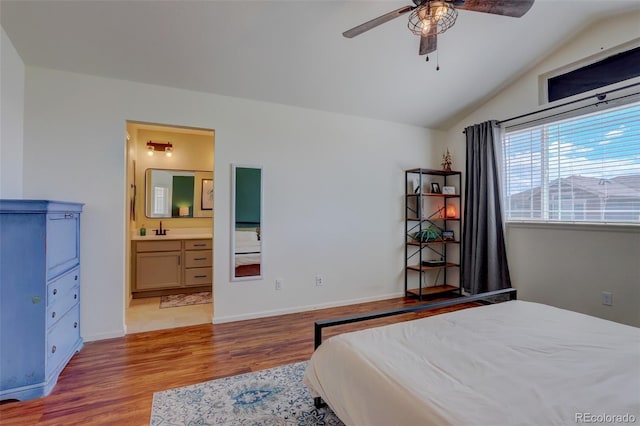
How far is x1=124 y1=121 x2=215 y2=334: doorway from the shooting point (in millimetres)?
4152

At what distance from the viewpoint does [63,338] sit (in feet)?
7.63

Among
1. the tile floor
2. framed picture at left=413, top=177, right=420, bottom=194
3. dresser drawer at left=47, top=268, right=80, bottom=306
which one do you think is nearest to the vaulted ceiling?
framed picture at left=413, top=177, right=420, bottom=194

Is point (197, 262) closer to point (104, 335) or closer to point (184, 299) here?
point (184, 299)

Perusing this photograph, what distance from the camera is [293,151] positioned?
3.69 m

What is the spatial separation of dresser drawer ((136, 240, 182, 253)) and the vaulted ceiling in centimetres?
228

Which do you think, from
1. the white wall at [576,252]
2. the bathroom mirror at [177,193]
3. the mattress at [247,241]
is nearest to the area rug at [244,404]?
the mattress at [247,241]

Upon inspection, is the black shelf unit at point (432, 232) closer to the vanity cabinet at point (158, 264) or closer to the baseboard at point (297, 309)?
the baseboard at point (297, 309)

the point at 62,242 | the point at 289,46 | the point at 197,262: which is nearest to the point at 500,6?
the point at 289,46

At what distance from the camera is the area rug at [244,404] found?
1.75 m

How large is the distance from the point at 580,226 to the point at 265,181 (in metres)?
3.39

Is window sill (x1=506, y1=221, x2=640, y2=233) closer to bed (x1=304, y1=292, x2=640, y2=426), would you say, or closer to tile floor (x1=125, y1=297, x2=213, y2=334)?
A: bed (x1=304, y1=292, x2=640, y2=426)

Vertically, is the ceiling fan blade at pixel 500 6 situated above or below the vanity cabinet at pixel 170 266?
above

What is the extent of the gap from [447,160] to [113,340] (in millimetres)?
4697

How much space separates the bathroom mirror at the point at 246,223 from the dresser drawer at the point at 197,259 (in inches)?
57.0
